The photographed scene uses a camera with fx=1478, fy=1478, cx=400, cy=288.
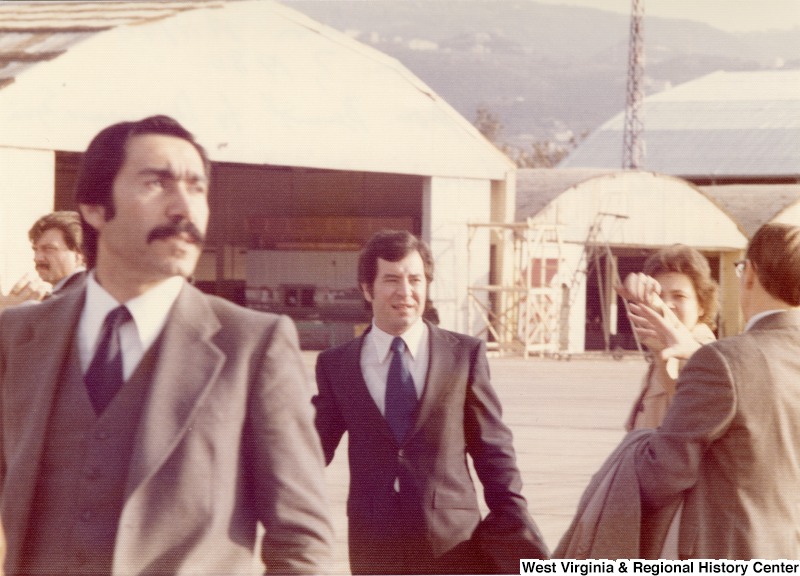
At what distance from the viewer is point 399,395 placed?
4.84 metres

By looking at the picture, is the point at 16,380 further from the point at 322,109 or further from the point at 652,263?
the point at 322,109

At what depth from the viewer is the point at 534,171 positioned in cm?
4106

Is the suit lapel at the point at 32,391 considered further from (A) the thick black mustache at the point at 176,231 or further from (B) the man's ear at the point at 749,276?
(B) the man's ear at the point at 749,276

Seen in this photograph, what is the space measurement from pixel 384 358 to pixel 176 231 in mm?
2204

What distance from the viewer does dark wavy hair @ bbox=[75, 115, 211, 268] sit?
2916 mm

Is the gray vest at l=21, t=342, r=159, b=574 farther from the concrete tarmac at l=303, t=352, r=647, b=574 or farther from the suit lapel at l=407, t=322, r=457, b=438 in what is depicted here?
the suit lapel at l=407, t=322, r=457, b=438

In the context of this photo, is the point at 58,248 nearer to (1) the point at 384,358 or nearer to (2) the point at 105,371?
(1) the point at 384,358

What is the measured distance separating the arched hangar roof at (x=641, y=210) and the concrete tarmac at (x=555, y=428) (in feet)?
16.5

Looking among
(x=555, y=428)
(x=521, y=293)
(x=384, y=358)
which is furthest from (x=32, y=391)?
(x=521, y=293)

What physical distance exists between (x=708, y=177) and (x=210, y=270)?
19.7 m

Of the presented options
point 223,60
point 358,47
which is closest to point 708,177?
point 358,47

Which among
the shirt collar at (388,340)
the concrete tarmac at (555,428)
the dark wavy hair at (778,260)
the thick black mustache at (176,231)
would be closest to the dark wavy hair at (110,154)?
the thick black mustache at (176,231)

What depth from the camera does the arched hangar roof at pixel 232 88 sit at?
25016 mm

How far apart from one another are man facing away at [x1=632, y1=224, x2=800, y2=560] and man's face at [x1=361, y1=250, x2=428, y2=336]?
1.20 m
